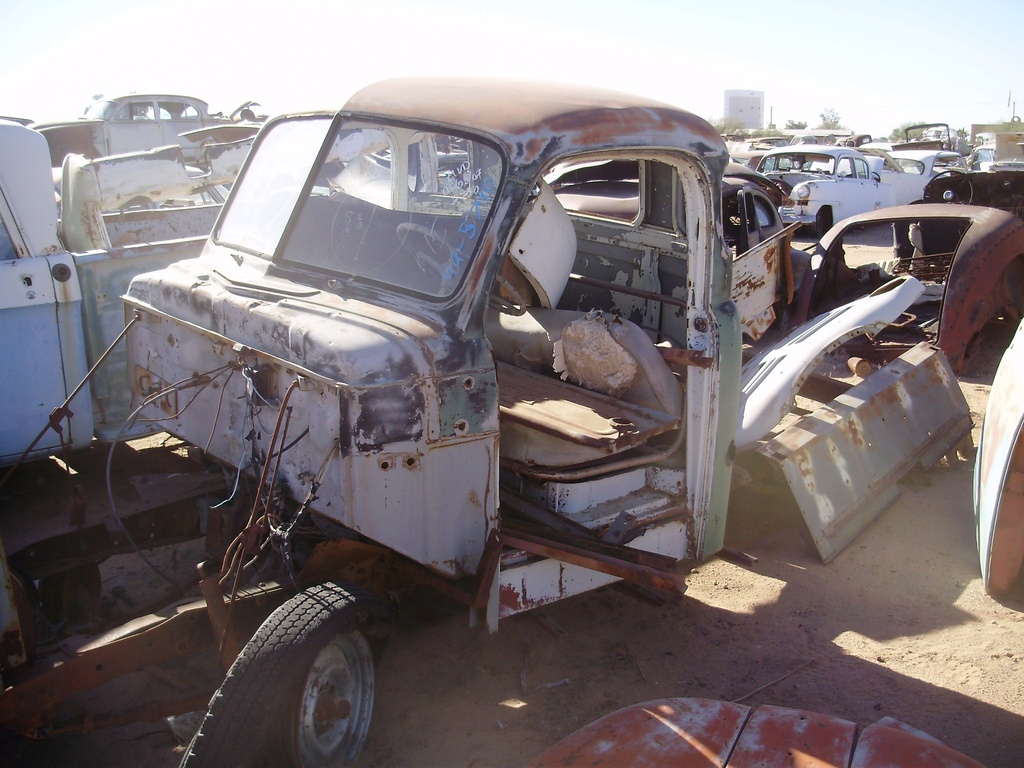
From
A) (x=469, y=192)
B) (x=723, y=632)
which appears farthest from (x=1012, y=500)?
(x=469, y=192)

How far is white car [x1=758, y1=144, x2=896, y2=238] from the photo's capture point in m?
15.0

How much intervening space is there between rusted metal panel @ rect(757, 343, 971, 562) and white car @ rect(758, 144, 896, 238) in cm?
923

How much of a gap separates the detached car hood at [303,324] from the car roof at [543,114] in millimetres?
794

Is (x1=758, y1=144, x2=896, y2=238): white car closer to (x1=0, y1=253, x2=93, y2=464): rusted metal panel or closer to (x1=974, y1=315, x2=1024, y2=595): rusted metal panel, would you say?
(x1=974, y1=315, x2=1024, y2=595): rusted metal panel

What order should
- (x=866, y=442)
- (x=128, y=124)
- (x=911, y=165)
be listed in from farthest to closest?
(x=911, y=165) < (x=128, y=124) < (x=866, y=442)

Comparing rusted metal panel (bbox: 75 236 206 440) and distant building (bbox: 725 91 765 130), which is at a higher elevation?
distant building (bbox: 725 91 765 130)

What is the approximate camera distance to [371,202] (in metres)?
3.76

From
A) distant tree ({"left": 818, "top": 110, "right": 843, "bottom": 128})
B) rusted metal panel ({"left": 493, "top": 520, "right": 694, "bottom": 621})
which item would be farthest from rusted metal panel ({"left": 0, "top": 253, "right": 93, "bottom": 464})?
distant tree ({"left": 818, "top": 110, "right": 843, "bottom": 128})

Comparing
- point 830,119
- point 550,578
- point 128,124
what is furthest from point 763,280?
point 830,119

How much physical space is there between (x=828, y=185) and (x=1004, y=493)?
1216cm

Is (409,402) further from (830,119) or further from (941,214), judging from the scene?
(830,119)

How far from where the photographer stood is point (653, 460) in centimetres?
389

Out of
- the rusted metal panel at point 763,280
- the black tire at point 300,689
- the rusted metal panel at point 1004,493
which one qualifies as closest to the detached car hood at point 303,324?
the black tire at point 300,689

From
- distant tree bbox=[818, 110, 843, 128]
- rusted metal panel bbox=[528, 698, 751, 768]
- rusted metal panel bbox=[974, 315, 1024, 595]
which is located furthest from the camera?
distant tree bbox=[818, 110, 843, 128]
